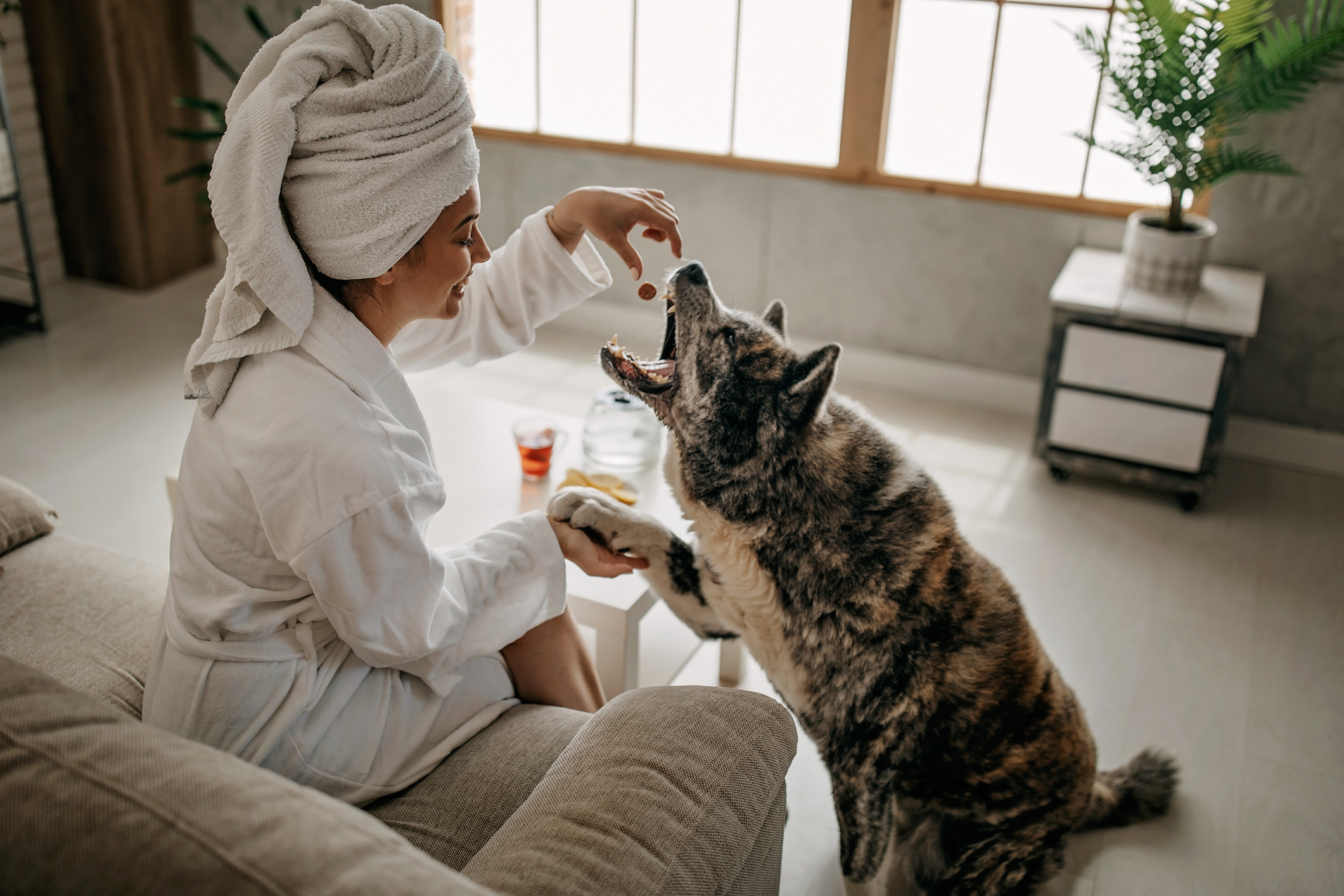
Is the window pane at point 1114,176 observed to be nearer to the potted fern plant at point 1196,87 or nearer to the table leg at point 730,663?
the potted fern plant at point 1196,87

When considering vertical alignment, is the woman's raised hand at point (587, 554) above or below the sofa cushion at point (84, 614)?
above

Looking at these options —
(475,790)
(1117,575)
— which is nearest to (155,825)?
(475,790)

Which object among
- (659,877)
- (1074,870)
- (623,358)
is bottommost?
(1074,870)

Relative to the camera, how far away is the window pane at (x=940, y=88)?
3.32 m

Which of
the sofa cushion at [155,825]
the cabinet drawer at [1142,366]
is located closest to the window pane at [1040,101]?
the cabinet drawer at [1142,366]

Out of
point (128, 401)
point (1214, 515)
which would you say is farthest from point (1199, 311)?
point (128, 401)

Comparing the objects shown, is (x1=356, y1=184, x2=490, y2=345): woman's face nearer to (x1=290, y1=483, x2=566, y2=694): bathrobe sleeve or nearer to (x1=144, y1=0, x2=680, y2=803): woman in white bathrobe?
(x1=144, y1=0, x2=680, y2=803): woman in white bathrobe

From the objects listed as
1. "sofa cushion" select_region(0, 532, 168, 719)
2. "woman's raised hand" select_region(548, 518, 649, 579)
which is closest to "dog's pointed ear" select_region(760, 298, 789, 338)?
"woman's raised hand" select_region(548, 518, 649, 579)

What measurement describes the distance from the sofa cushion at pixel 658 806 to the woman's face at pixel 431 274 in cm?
57

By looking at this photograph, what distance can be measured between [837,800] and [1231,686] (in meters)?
1.24

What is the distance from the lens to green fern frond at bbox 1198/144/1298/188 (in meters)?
2.69

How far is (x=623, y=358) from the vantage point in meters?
1.52

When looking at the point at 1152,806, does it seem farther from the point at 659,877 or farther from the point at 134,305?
the point at 134,305

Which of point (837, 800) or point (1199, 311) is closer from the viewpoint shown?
point (837, 800)
